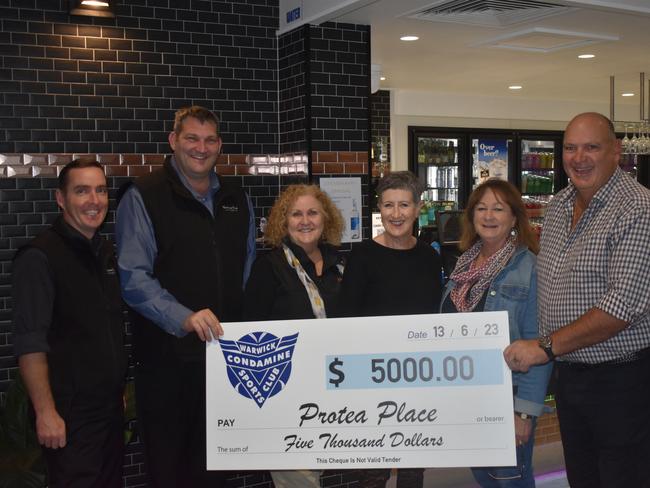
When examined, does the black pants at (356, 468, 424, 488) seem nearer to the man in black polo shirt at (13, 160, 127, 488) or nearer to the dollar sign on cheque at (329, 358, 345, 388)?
the dollar sign on cheque at (329, 358, 345, 388)

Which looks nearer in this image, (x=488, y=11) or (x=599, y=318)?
(x=599, y=318)

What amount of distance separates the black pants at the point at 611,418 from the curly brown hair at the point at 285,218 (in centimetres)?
113

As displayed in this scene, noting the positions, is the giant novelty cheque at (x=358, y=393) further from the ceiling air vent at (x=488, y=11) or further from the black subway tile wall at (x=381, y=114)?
the black subway tile wall at (x=381, y=114)

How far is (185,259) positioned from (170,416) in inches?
25.9

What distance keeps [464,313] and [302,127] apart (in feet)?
7.32

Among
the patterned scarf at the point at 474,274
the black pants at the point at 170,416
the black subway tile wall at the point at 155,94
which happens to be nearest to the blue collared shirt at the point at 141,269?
the black pants at the point at 170,416

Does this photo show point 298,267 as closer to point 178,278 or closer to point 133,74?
point 178,278

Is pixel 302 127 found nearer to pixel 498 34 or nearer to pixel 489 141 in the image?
pixel 498 34

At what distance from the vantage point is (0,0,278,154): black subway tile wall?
420 cm

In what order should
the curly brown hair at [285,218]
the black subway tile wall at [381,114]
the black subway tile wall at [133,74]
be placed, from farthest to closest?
the black subway tile wall at [381,114] < the black subway tile wall at [133,74] < the curly brown hair at [285,218]

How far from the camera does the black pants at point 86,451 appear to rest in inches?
113

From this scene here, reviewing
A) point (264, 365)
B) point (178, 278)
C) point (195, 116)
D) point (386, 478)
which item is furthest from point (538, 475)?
point (195, 116)

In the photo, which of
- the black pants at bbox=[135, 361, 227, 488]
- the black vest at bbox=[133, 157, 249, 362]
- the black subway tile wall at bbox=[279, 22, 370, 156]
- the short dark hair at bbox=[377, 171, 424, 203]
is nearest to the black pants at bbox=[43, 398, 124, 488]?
the black pants at bbox=[135, 361, 227, 488]

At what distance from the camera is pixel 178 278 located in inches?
126
